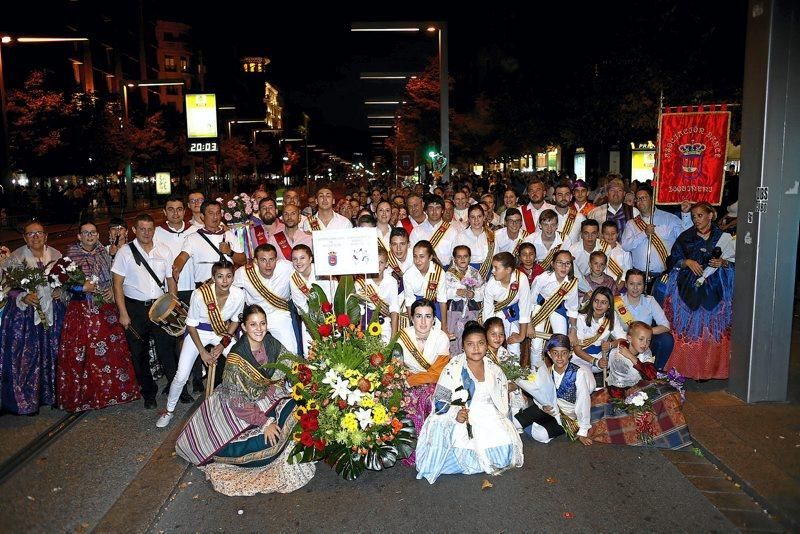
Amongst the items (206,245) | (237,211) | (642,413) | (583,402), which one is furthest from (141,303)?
(642,413)

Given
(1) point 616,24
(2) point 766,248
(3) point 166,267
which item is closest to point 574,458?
(2) point 766,248

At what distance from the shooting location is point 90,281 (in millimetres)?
6672

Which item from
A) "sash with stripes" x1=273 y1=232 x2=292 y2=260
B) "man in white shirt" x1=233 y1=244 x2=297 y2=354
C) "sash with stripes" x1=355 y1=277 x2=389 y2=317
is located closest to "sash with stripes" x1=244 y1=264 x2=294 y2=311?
"man in white shirt" x1=233 y1=244 x2=297 y2=354

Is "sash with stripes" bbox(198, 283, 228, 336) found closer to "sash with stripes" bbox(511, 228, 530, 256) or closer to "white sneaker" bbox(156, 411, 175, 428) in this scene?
"white sneaker" bbox(156, 411, 175, 428)

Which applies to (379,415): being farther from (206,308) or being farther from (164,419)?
(164,419)

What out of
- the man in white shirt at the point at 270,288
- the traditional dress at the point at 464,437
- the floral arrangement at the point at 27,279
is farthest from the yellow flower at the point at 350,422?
the floral arrangement at the point at 27,279

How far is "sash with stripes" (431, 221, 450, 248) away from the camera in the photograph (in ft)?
30.5

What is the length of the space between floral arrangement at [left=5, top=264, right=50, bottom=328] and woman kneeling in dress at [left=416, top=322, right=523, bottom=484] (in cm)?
403

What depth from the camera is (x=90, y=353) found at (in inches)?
264

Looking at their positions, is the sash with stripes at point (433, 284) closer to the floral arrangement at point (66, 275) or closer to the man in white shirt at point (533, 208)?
the man in white shirt at point (533, 208)

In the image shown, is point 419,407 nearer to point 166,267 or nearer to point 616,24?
point 166,267

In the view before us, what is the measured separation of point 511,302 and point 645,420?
81.0 inches

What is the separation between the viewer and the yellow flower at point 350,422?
507 centimetres

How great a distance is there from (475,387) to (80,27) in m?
66.3
